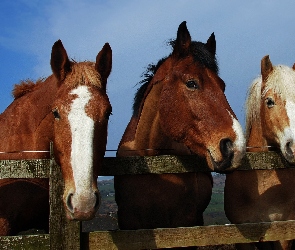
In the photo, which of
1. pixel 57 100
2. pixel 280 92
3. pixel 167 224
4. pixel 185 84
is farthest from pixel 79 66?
pixel 280 92

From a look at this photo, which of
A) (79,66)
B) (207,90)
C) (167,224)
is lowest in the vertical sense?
(167,224)

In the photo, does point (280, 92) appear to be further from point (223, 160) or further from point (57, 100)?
point (57, 100)

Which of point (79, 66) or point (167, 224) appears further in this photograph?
point (167, 224)

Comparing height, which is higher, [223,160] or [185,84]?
[185,84]

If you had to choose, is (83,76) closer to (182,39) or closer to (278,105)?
(182,39)

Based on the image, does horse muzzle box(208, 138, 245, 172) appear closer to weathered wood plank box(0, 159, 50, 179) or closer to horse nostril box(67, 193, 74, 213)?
horse nostril box(67, 193, 74, 213)

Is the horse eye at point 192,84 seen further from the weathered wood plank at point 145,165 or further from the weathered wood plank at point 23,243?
the weathered wood plank at point 23,243

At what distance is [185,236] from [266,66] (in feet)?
10.2

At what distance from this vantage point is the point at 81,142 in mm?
3373

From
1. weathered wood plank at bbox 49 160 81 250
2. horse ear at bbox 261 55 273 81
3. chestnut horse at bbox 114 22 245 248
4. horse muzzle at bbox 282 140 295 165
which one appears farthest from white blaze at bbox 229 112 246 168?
horse ear at bbox 261 55 273 81

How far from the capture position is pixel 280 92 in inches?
205

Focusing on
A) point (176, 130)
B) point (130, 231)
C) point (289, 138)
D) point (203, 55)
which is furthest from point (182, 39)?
point (130, 231)

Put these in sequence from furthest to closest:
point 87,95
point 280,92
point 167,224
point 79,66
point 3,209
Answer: point 280,92, point 167,224, point 3,209, point 79,66, point 87,95

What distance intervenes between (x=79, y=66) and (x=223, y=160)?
1.78 meters
